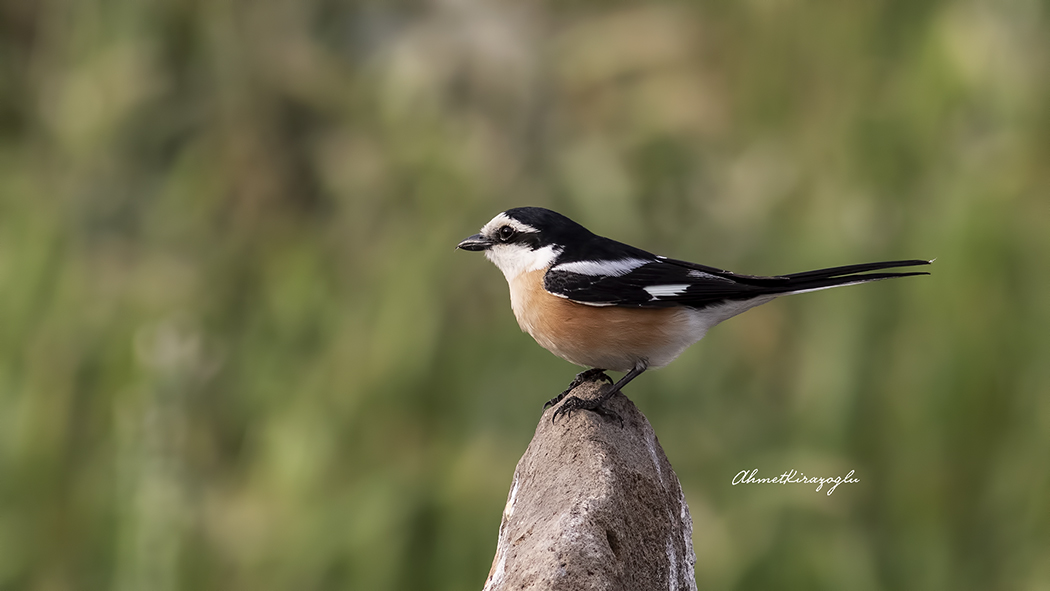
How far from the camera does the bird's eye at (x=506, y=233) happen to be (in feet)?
8.03

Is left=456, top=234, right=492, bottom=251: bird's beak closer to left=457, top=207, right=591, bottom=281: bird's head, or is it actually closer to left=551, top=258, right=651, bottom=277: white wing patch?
left=457, top=207, right=591, bottom=281: bird's head

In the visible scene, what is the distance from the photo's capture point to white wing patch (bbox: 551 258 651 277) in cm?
231

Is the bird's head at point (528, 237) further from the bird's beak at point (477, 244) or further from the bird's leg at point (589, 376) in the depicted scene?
the bird's leg at point (589, 376)

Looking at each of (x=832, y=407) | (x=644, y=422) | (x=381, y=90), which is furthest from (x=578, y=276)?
(x=381, y=90)

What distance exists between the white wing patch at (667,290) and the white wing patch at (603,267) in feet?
0.27

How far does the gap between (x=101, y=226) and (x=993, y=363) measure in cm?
466

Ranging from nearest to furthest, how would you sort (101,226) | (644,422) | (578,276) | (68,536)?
(644,422) → (578,276) → (68,536) → (101,226)

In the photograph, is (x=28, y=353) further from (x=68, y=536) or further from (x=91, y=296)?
(x=68, y=536)

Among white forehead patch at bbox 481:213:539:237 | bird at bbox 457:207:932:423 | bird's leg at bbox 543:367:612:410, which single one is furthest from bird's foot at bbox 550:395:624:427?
white forehead patch at bbox 481:213:539:237

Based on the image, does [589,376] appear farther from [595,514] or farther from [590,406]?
[595,514]

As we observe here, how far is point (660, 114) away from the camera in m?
4.61
